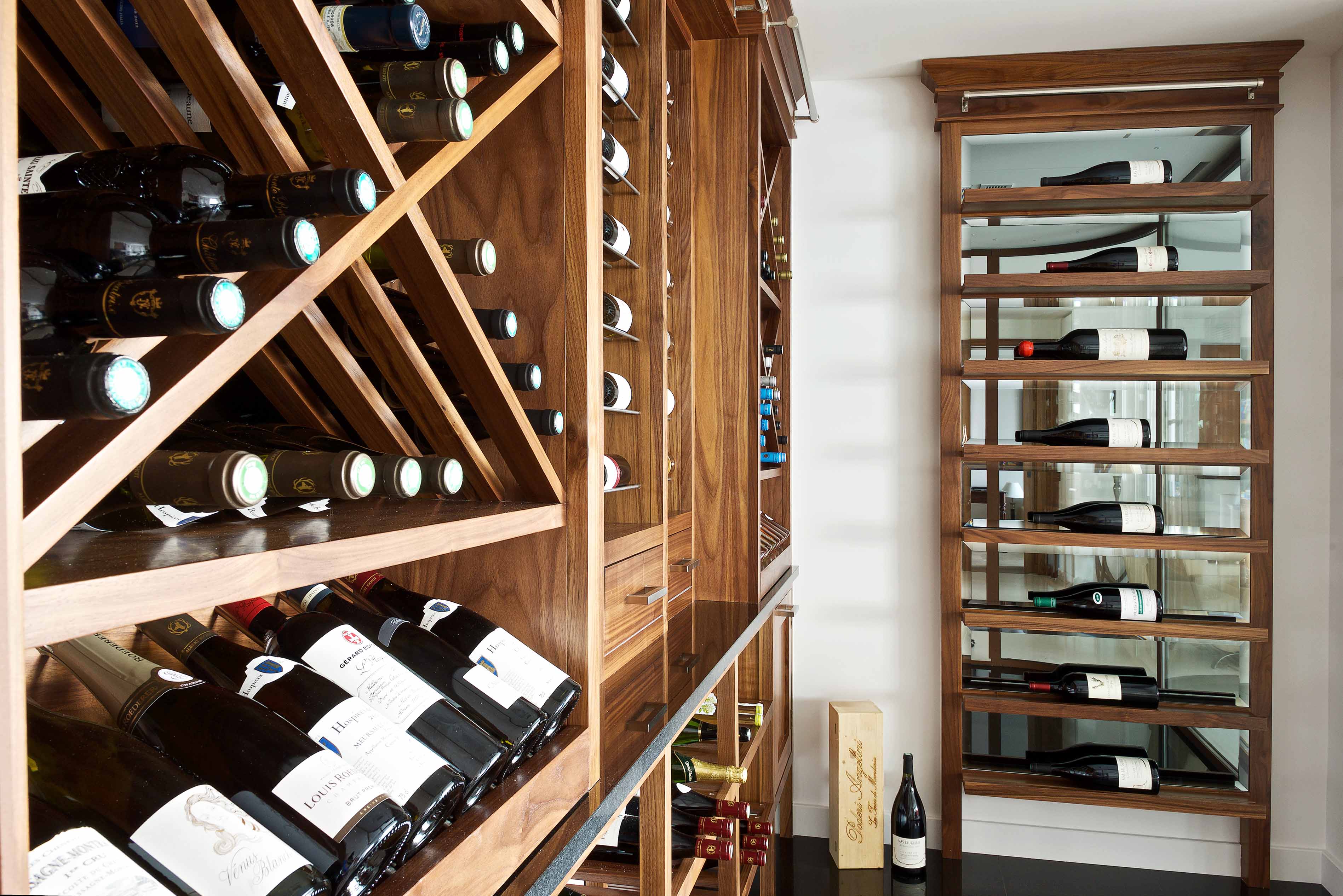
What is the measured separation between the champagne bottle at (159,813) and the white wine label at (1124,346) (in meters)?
2.77

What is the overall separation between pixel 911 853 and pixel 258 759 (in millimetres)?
2573

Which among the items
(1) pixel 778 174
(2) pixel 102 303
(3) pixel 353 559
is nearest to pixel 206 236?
(2) pixel 102 303

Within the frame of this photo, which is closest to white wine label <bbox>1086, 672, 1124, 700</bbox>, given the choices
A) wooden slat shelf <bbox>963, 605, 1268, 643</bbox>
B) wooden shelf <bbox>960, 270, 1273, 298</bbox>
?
wooden slat shelf <bbox>963, 605, 1268, 643</bbox>

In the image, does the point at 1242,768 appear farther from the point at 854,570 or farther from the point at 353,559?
the point at 353,559

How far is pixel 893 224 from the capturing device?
3.04 meters

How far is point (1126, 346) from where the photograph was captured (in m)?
2.74

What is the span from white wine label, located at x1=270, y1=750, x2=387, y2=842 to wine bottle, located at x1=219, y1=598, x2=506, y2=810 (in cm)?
8

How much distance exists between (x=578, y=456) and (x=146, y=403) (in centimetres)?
52

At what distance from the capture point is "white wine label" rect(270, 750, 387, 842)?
19.6 inches

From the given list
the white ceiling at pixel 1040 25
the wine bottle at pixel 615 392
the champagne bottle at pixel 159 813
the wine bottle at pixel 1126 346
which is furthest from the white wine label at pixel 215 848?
the wine bottle at pixel 1126 346

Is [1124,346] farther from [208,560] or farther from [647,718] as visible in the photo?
[208,560]

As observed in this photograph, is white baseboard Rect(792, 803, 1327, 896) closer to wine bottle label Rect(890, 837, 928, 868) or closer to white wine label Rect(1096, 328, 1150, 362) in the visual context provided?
wine bottle label Rect(890, 837, 928, 868)

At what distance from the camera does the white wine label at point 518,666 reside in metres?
0.75

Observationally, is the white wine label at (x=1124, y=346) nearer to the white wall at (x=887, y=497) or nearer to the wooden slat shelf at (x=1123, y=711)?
the white wall at (x=887, y=497)
